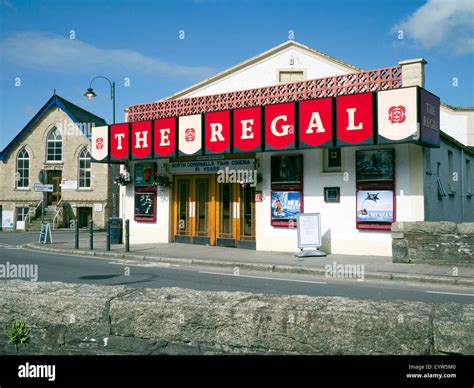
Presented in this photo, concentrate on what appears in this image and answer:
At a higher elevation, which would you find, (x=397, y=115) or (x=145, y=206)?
(x=397, y=115)

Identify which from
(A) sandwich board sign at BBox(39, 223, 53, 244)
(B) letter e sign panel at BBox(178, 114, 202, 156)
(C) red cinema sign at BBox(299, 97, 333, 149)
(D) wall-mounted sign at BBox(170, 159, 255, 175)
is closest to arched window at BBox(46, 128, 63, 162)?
(A) sandwich board sign at BBox(39, 223, 53, 244)

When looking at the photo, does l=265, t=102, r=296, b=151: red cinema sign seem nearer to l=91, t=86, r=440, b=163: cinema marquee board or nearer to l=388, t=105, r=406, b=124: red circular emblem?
l=91, t=86, r=440, b=163: cinema marquee board

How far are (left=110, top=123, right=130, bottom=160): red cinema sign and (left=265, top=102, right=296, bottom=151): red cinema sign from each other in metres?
6.36

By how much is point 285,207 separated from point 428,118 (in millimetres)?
5222

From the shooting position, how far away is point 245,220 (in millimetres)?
17094

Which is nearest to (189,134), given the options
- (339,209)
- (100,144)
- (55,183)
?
(100,144)

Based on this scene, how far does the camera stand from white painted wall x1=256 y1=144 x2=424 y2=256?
13680mm

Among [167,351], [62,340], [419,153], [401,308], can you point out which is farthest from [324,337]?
[419,153]

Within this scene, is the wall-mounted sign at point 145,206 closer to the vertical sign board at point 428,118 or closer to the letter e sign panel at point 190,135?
the letter e sign panel at point 190,135

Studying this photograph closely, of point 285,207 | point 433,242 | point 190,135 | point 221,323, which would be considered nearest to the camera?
point 221,323

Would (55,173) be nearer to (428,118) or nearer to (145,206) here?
(145,206)

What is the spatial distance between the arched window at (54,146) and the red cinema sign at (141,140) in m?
21.5

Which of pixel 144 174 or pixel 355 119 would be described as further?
pixel 144 174

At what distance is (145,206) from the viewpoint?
19422mm
